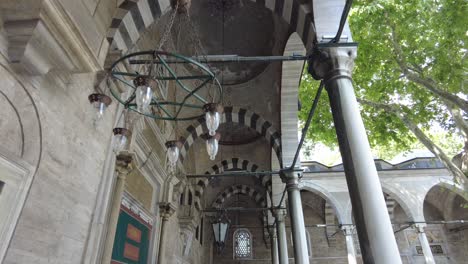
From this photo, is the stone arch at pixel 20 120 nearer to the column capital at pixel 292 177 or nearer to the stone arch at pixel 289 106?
the column capital at pixel 292 177

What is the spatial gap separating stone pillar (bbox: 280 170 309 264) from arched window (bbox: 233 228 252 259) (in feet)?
33.8

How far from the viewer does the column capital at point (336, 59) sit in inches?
112

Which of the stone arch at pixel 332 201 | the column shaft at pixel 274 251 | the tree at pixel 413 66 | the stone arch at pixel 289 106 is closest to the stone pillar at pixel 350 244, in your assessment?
the stone arch at pixel 332 201

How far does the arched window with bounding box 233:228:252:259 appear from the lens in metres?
15.0

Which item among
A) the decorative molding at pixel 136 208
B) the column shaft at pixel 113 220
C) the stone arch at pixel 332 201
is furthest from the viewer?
the stone arch at pixel 332 201

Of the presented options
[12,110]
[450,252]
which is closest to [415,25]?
[12,110]

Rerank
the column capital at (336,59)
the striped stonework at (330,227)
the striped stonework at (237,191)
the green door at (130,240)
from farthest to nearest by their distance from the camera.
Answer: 1. the striped stonework at (330,227)
2. the striped stonework at (237,191)
3. the green door at (130,240)
4. the column capital at (336,59)

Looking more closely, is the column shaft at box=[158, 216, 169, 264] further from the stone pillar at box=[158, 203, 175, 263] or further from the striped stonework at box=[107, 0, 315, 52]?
the striped stonework at box=[107, 0, 315, 52]

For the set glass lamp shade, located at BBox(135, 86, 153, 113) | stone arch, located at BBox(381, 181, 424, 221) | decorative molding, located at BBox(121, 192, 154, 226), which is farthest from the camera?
stone arch, located at BBox(381, 181, 424, 221)

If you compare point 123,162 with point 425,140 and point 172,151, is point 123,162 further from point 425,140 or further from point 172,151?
point 425,140

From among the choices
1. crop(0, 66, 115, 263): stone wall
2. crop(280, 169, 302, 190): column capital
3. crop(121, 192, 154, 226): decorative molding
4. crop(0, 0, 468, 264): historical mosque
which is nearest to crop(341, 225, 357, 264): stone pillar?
crop(0, 0, 468, 264): historical mosque

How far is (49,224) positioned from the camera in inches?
94.2

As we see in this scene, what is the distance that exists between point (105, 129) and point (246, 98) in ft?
18.0

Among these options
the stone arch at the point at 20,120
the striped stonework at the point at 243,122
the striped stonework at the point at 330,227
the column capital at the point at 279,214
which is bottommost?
the stone arch at the point at 20,120
